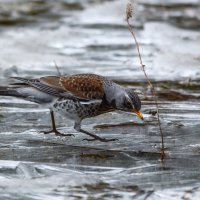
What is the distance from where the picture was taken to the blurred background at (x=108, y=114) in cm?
635

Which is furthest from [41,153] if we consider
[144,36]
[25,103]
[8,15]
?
[8,15]

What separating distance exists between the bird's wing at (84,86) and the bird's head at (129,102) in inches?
9.3

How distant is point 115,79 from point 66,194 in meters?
5.40

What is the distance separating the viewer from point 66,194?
5.99m

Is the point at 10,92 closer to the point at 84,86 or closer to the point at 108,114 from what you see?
the point at 84,86

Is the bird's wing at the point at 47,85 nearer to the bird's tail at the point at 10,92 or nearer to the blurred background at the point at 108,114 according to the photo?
the bird's tail at the point at 10,92

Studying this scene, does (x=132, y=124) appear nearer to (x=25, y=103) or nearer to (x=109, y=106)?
(x=109, y=106)

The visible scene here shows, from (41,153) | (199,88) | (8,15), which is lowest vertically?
(8,15)

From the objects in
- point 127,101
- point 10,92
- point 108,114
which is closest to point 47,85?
point 10,92

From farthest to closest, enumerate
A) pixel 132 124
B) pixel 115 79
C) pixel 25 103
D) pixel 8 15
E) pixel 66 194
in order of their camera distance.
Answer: pixel 8 15 → pixel 115 79 → pixel 25 103 → pixel 132 124 → pixel 66 194

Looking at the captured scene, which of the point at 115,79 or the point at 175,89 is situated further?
the point at 115,79

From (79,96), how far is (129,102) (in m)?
0.54

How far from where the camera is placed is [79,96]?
778 centimetres

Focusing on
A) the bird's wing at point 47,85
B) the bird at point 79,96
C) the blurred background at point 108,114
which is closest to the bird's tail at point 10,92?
the bird at point 79,96
